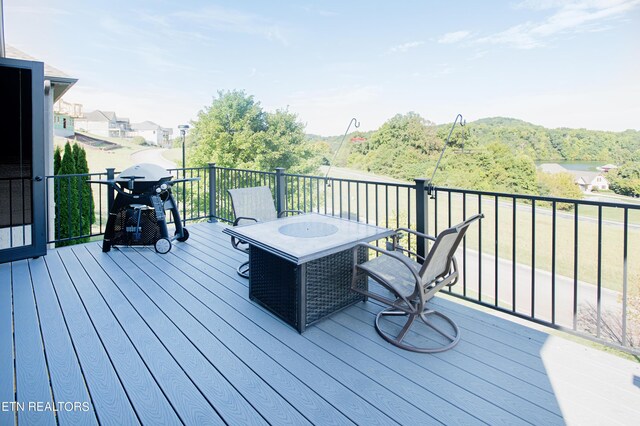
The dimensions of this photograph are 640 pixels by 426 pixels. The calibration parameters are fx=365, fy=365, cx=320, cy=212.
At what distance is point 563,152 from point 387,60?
1351cm

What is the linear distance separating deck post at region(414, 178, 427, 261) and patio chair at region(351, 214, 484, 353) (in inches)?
14.7

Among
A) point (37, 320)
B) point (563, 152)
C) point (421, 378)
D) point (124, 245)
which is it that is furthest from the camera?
point (563, 152)

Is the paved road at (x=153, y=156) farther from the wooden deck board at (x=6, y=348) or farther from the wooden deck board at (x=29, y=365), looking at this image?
the wooden deck board at (x=29, y=365)

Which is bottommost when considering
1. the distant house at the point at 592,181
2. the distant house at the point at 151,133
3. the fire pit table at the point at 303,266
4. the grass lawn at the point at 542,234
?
the grass lawn at the point at 542,234

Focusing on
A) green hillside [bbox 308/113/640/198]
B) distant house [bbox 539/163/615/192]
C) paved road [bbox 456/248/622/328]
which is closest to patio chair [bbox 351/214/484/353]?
paved road [bbox 456/248/622/328]

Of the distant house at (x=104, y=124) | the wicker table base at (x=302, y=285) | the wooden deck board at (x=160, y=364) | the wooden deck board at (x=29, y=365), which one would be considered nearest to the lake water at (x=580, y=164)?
the wicker table base at (x=302, y=285)

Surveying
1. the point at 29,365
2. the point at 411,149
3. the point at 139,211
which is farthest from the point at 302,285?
the point at 411,149

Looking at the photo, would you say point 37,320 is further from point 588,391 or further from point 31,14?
point 31,14

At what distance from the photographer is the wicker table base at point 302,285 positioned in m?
2.52

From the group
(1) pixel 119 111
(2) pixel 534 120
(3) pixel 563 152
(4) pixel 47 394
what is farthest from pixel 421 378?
(2) pixel 534 120

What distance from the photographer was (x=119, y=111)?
82.0ft

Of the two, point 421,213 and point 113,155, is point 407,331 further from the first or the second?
point 113,155

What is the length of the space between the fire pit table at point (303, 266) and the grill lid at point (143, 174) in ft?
6.29

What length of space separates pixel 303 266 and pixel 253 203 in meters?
1.69
